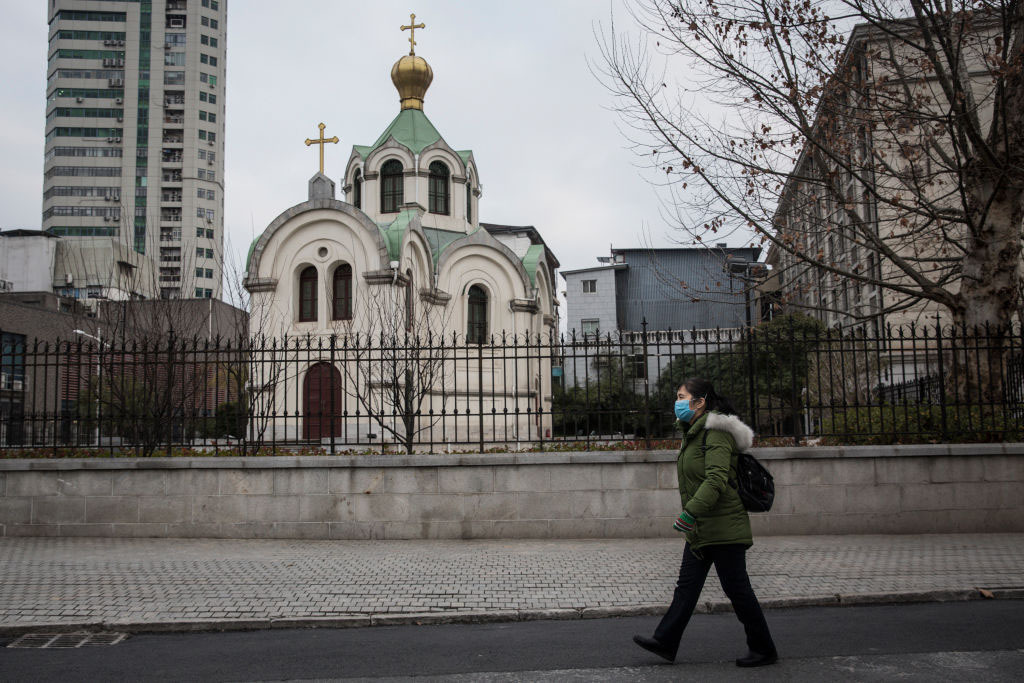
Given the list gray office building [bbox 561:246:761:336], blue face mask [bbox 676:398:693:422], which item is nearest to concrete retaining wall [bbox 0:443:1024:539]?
blue face mask [bbox 676:398:693:422]

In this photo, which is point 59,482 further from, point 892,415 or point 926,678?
point 892,415

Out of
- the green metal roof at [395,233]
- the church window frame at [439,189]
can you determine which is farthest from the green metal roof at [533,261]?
the green metal roof at [395,233]

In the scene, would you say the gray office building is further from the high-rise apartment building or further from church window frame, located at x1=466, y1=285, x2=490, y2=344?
the high-rise apartment building

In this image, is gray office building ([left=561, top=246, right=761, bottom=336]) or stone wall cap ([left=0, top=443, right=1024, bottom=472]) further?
gray office building ([left=561, top=246, right=761, bottom=336])

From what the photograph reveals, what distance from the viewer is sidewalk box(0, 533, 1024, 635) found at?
691 cm

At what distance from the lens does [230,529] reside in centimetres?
1070

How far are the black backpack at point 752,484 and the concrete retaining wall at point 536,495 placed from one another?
17.5 ft

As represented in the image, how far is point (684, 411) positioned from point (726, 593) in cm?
116

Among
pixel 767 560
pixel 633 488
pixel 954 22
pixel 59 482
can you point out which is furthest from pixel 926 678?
pixel 59 482

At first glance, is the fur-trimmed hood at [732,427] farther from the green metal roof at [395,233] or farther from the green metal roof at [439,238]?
the green metal roof at [439,238]

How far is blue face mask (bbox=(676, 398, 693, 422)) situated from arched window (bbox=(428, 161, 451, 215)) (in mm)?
26858

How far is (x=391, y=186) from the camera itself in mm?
31266

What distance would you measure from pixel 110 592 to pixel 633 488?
19.8ft

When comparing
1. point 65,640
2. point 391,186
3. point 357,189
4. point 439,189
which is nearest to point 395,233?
point 391,186
